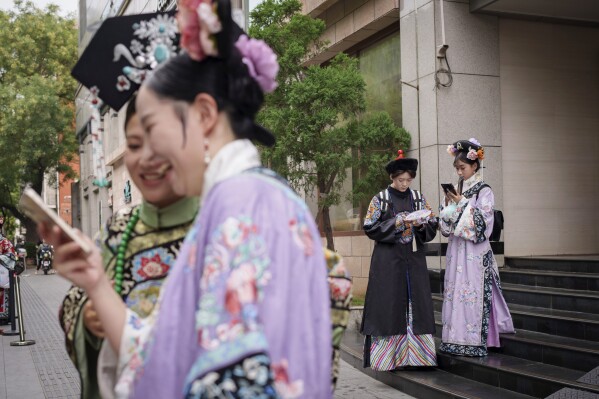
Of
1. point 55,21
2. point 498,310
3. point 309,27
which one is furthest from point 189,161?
point 55,21

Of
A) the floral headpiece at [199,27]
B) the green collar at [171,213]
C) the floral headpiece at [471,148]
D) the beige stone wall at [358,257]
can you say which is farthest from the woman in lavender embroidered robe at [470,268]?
the floral headpiece at [199,27]

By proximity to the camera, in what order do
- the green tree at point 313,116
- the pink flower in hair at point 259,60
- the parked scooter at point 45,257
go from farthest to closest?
the parked scooter at point 45,257 < the green tree at point 313,116 < the pink flower in hair at point 259,60

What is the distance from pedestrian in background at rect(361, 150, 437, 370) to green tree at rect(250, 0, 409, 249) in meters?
2.45

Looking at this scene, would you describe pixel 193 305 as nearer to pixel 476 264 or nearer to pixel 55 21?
pixel 476 264

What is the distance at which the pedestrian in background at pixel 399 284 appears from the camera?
275 inches

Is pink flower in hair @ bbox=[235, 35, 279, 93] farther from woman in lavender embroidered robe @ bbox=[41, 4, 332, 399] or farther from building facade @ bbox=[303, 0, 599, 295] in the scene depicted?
building facade @ bbox=[303, 0, 599, 295]

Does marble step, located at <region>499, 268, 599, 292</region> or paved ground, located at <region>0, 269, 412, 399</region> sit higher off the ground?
marble step, located at <region>499, 268, 599, 292</region>

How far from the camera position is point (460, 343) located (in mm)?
6781

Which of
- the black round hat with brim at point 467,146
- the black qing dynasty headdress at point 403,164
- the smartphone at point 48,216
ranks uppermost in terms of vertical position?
the black round hat with brim at point 467,146

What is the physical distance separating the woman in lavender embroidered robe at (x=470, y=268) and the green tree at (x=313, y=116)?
9.09 feet

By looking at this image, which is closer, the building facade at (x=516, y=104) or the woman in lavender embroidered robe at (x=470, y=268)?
the woman in lavender embroidered robe at (x=470, y=268)

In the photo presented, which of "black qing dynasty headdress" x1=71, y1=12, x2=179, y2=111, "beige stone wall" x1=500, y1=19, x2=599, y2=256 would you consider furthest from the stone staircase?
"black qing dynasty headdress" x1=71, y1=12, x2=179, y2=111

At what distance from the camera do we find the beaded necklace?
2.03 meters

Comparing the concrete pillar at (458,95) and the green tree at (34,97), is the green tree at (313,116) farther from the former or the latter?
the green tree at (34,97)
